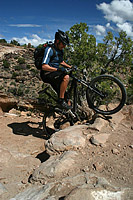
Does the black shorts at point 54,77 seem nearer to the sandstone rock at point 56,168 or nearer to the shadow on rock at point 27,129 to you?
the sandstone rock at point 56,168

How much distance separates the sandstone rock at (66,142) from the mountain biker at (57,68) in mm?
836

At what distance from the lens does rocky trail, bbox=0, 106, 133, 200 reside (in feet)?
7.88

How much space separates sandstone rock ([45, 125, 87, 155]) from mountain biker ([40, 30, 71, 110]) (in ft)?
2.74

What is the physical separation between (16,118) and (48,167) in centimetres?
570

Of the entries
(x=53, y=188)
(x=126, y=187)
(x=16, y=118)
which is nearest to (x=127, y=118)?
(x=126, y=187)

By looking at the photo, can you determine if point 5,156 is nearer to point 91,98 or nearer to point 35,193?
point 35,193

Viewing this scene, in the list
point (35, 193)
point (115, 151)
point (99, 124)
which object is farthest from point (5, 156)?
point (115, 151)

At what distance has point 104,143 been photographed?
11.8 feet

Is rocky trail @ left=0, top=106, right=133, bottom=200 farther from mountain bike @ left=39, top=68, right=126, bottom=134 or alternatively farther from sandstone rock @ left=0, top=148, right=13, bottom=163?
mountain bike @ left=39, top=68, right=126, bottom=134

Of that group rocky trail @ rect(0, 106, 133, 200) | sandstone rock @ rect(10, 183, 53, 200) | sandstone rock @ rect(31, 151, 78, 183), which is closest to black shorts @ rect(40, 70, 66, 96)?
rocky trail @ rect(0, 106, 133, 200)

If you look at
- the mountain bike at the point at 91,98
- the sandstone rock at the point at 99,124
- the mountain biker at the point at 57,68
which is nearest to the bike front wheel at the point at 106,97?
the mountain bike at the point at 91,98

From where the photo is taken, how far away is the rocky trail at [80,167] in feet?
7.88

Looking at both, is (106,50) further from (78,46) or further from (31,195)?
(31,195)

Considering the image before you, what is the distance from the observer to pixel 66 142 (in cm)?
369
